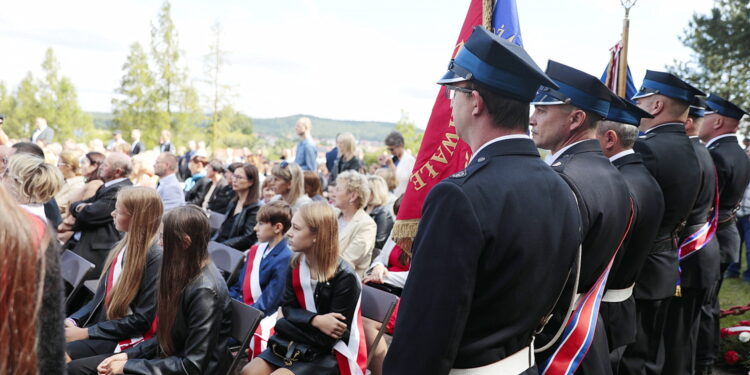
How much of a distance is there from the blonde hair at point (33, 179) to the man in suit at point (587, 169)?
398 cm

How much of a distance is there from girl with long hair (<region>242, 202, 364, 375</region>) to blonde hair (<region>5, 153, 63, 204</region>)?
7.80 ft

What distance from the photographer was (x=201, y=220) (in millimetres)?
3467

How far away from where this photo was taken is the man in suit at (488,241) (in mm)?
1651

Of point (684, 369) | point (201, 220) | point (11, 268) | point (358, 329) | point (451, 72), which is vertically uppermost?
point (451, 72)

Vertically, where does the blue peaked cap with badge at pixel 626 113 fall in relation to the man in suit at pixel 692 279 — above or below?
above

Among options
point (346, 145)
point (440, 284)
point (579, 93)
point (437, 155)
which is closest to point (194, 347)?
point (437, 155)

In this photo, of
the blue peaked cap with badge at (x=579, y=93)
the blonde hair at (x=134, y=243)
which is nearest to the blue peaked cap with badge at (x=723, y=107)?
the blue peaked cap with badge at (x=579, y=93)

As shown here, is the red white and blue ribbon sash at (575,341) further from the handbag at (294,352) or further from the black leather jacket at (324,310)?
the handbag at (294,352)

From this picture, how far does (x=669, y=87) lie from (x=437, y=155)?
5.43ft

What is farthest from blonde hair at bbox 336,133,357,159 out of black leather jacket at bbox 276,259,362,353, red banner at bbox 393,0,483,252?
red banner at bbox 393,0,483,252

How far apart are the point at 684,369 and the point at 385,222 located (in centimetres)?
320

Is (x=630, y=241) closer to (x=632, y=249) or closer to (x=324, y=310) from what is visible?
(x=632, y=249)

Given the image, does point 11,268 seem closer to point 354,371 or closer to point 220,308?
point 220,308

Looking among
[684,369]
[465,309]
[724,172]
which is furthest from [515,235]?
[724,172]
